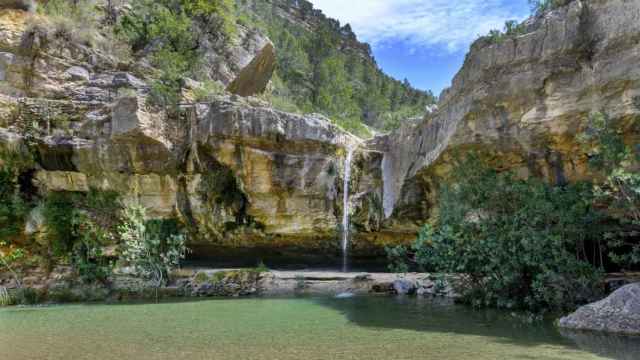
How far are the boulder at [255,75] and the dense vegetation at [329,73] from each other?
280 inches

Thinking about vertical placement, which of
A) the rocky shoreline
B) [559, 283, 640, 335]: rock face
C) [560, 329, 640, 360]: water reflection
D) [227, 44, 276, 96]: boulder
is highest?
[227, 44, 276, 96]: boulder

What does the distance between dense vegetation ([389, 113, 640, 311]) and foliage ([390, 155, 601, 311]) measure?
25mm

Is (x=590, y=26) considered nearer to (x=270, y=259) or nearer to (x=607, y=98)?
(x=607, y=98)

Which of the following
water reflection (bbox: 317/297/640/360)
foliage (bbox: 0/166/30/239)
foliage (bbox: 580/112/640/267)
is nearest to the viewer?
water reflection (bbox: 317/297/640/360)

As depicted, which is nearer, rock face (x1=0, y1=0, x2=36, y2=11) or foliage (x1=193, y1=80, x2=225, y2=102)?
foliage (x1=193, y1=80, x2=225, y2=102)

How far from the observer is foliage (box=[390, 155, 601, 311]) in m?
13.2

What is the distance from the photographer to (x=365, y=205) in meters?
22.1

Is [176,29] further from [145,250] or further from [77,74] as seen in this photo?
[145,250]

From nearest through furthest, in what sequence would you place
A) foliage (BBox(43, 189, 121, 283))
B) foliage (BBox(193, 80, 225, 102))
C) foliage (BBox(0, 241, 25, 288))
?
1. foliage (BBox(0, 241, 25, 288))
2. foliage (BBox(43, 189, 121, 283))
3. foliage (BBox(193, 80, 225, 102))

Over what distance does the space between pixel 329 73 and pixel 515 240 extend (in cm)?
4006

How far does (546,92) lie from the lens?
1420cm

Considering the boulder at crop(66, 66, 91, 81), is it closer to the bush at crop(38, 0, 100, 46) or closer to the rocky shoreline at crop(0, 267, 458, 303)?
the bush at crop(38, 0, 100, 46)

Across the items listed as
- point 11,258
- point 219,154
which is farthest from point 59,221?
point 219,154

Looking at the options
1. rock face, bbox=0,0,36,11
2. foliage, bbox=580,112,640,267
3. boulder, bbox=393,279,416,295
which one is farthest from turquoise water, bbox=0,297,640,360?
rock face, bbox=0,0,36,11
